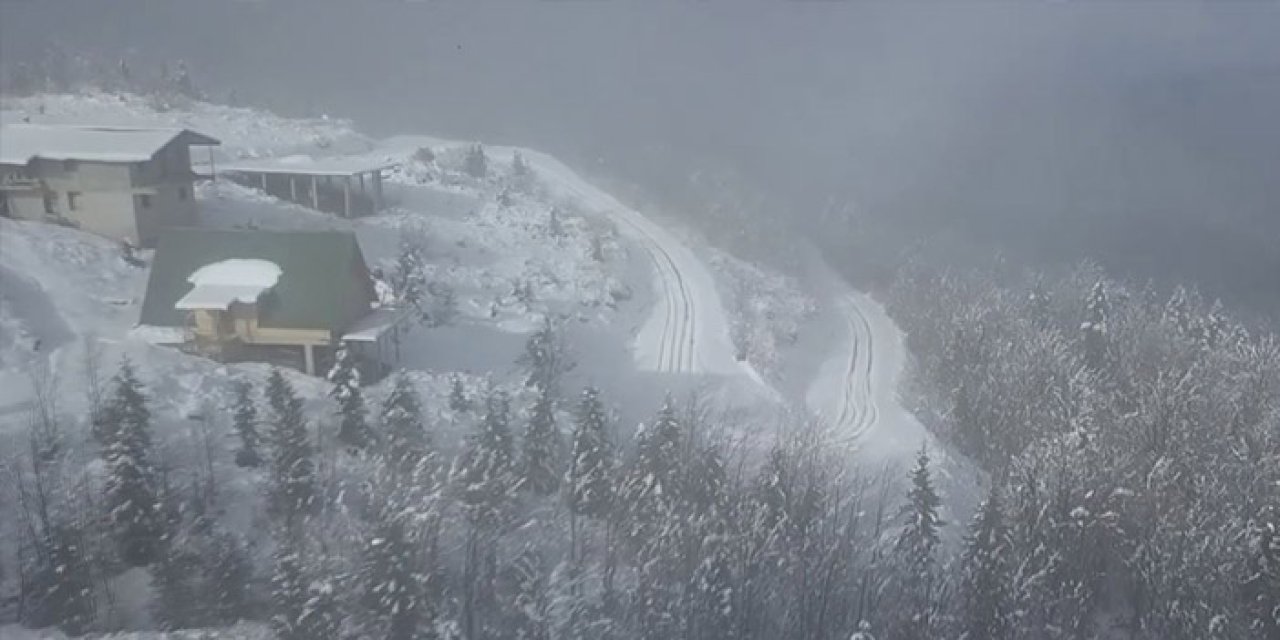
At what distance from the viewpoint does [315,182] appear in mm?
35781

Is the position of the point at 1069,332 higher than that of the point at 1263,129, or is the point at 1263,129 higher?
the point at 1263,129

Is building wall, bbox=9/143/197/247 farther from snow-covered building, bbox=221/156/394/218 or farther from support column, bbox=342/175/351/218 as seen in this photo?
support column, bbox=342/175/351/218

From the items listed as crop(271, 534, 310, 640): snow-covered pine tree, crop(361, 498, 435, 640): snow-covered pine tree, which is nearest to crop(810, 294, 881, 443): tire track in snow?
crop(361, 498, 435, 640): snow-covered pine tree

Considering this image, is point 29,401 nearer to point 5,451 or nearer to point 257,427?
point 5,451

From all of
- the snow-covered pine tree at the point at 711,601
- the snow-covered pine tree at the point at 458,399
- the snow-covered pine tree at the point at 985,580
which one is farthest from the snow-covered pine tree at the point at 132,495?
the snow-covered pine tree at the point at 985,580

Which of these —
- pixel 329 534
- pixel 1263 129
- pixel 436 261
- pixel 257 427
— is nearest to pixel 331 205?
pixel 436 261

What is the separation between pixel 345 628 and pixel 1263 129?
254ft

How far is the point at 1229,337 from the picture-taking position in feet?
121

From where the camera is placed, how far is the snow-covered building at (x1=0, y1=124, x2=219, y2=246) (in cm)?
2759

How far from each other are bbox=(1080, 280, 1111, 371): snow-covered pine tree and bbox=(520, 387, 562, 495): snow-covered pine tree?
20062mm

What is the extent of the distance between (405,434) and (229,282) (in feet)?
20.1

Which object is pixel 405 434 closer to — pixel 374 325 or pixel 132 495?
pixel 374 325

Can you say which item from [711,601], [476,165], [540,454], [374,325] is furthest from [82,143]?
[711,601]

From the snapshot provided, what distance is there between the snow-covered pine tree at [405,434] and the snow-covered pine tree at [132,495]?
4.33m
